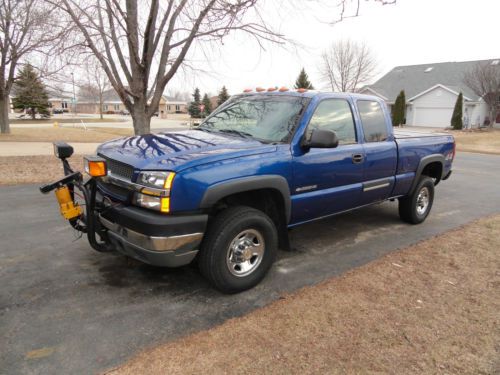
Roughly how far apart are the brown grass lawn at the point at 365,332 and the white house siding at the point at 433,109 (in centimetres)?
3804

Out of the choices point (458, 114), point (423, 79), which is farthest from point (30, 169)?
point (423, 79)

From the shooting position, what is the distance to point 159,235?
2.88 metres

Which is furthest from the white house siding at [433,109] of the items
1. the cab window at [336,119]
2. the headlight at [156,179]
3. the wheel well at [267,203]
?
the headlight at [156,179]

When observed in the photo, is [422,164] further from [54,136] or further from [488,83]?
[488,83]

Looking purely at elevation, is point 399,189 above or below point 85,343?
above

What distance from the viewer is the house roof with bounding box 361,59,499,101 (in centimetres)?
3857

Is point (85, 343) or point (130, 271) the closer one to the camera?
point (85, 343)

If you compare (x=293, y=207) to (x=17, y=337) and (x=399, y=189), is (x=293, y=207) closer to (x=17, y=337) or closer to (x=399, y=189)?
(x=399, y=189)

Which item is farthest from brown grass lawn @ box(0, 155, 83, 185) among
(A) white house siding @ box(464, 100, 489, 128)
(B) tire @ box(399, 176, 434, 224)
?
(A) white house siding @ box(464, 100, 489, 128)

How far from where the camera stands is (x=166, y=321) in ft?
9.70

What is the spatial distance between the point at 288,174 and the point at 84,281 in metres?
2.20

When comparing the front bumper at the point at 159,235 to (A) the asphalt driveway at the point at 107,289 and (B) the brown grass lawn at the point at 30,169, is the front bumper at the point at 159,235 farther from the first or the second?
(B) the brown grass lawn at the point at 30,169

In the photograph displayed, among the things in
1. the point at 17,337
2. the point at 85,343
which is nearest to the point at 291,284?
the point at 85,343

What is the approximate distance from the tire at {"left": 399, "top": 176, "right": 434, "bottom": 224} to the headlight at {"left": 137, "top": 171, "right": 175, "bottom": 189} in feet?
13.0
